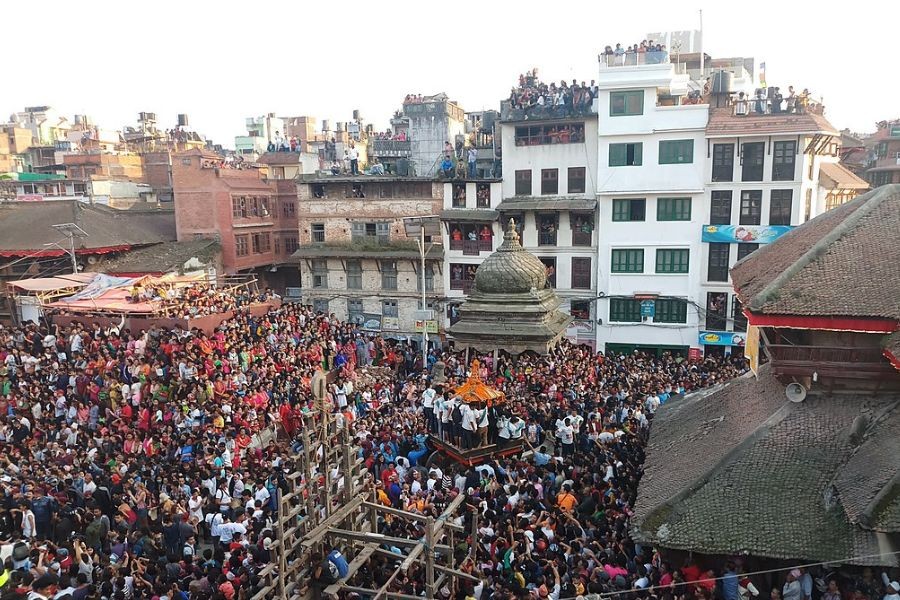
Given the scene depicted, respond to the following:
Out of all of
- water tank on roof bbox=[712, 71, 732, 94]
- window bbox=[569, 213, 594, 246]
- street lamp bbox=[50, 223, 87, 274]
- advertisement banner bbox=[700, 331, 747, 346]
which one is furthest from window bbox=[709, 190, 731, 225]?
street lamp bbox=[50, 223, 87, 274]

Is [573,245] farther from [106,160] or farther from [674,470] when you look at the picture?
[106,160]

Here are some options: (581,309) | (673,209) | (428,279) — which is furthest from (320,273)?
(673,209)

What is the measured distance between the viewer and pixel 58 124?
8162cm

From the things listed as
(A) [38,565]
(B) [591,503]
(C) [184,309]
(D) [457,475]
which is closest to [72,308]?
(C) [184,309]

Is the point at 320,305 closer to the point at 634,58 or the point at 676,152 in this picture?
the point at 676,152

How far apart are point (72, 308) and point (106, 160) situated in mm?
35381

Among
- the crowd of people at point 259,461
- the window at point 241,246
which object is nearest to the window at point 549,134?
the crowd of people at point 259,461

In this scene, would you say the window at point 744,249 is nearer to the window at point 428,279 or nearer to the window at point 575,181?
the window at point 575,181

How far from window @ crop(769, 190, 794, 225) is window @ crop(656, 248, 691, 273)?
415 centimetres

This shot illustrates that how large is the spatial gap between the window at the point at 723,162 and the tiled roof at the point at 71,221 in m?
31.2

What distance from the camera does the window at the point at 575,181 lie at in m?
37.5

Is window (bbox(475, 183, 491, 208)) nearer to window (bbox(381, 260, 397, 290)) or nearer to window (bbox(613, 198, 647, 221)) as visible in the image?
window (bbox(381, 260, 397, 290))

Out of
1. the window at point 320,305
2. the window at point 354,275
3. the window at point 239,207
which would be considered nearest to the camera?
Answer: the window at point 354,275

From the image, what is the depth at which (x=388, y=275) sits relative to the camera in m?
42.0
